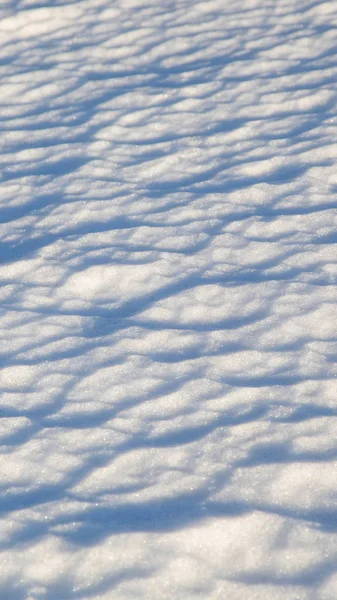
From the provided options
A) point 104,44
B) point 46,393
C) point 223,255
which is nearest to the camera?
point 46,393

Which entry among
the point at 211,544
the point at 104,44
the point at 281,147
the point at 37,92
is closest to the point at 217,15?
the point at 104,44

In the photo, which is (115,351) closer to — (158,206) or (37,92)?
(158,206)

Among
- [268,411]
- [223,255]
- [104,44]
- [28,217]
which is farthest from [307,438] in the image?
[104,44]

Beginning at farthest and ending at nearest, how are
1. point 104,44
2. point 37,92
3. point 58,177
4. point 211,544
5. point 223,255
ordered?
point 104,44, point 37,92, point 58,177, point 223,255, point 211,544

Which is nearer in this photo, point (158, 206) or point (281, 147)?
point (158, 206)

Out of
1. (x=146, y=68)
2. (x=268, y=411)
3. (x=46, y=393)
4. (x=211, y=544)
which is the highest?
(x=146, y=68)

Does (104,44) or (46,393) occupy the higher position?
(104,44)
